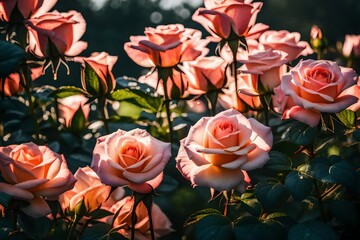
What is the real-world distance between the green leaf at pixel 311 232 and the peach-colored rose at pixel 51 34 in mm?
536

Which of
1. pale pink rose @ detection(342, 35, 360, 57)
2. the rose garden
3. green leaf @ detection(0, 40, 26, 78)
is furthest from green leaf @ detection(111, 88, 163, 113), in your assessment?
pale pink rose @ detection(342, 35, 360, 57)

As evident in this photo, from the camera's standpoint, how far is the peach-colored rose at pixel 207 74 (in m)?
1.11

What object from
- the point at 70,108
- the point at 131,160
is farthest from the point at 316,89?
the point at 70,108

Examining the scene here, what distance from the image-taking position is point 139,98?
3.71 feet

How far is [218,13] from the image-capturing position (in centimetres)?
103

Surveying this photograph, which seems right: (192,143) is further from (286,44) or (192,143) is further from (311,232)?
(286,44)

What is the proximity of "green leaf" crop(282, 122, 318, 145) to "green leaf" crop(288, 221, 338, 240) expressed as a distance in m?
0.13

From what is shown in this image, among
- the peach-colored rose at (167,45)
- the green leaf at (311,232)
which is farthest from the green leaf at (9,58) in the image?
the green leaf at (311,232)

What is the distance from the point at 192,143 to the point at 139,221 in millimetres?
215

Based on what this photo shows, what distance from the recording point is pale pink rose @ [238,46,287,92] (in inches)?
40.7

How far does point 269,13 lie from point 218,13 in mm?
12668

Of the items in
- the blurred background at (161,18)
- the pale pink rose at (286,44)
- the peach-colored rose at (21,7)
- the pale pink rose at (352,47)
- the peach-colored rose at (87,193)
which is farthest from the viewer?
the blurred background at (161,18)

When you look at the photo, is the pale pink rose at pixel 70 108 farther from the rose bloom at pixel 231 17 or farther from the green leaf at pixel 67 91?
the rose bloom at pixel 231 17

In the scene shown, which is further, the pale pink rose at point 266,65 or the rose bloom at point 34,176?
the pale pink rose at point 266,65
